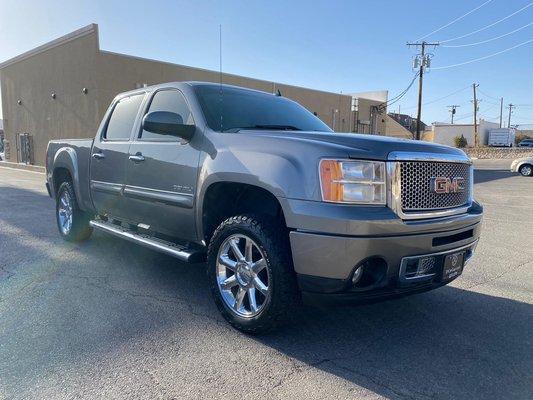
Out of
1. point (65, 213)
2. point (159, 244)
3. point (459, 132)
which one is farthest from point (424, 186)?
point (459, 132)

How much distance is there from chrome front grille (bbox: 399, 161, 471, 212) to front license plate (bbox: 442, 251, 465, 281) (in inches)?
14.1

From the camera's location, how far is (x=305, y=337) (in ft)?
11.2

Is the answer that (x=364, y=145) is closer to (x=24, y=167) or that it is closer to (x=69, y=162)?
(x=69, y=162)

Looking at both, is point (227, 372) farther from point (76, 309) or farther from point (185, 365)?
point (76, 309)

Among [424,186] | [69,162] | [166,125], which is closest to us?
[424,186]

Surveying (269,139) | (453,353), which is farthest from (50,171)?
(453,353)

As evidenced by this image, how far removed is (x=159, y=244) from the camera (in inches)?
166

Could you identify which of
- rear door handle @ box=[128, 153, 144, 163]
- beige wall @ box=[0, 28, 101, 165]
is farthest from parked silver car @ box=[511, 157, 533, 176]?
rear door handle @ box=[128, 153, 144, 163]

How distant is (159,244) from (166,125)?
1.12 metres

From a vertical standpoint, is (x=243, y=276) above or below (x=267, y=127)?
below

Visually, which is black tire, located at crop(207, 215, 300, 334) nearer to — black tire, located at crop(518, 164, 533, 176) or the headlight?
the headlight

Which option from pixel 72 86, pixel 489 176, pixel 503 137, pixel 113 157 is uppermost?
pixel 72 86

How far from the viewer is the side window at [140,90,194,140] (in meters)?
4.24

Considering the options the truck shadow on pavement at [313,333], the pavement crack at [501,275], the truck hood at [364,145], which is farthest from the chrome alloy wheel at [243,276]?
the pavement crack at [501,275]
